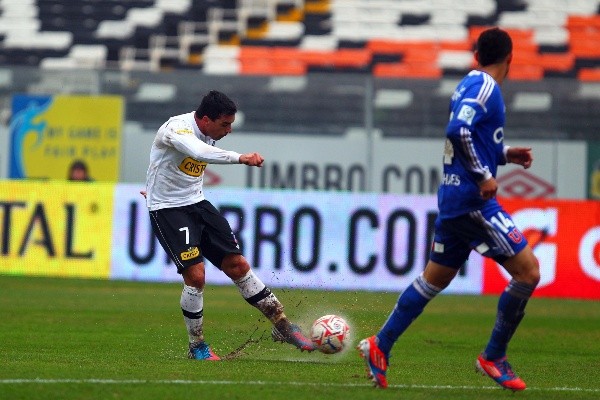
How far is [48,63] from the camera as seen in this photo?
25.8 meters

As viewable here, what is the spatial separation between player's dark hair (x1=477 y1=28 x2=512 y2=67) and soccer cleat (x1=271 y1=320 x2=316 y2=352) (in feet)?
9.42

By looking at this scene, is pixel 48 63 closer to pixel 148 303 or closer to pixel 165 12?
pixel 165 12

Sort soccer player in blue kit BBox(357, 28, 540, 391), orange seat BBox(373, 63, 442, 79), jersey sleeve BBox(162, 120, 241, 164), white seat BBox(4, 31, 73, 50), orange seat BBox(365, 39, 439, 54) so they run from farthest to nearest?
1. white seat BBox(4, 31, 73, 50)
2. orange seat BBox(365, 39, 439, 54)
3. orange seat BBox(373, 63, 442, 79)
4. jersey sleeve BBox(162, 120, 241, 164)
5. soccer player in blue kit BBox(357, 28, 540, 391)

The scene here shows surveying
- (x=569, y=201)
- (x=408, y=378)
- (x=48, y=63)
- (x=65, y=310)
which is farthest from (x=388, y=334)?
(x=48, y=63)

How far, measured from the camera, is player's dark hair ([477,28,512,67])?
7.51 meters

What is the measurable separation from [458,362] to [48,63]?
17454 millimetres

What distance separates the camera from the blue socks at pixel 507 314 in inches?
294

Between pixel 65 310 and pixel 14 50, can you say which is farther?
pixel 14 50

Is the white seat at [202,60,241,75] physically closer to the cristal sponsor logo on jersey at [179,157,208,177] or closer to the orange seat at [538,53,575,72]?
the orange seat at [538,53,575,72]

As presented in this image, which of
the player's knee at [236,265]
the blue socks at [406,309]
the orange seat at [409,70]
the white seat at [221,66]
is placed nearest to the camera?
the blue socks at [406,309]

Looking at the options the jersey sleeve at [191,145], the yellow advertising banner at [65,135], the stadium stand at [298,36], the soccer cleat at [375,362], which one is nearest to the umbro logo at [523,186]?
the stadium stand at [298,36]

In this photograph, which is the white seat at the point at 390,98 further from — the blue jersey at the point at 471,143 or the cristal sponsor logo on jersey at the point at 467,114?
the cristal sponsor logo on jersey at the point at 467,114

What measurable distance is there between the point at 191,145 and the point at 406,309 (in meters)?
2.10

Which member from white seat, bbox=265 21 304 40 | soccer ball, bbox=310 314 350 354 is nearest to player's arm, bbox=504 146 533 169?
soccer ball, bbox=310 314 350 354
